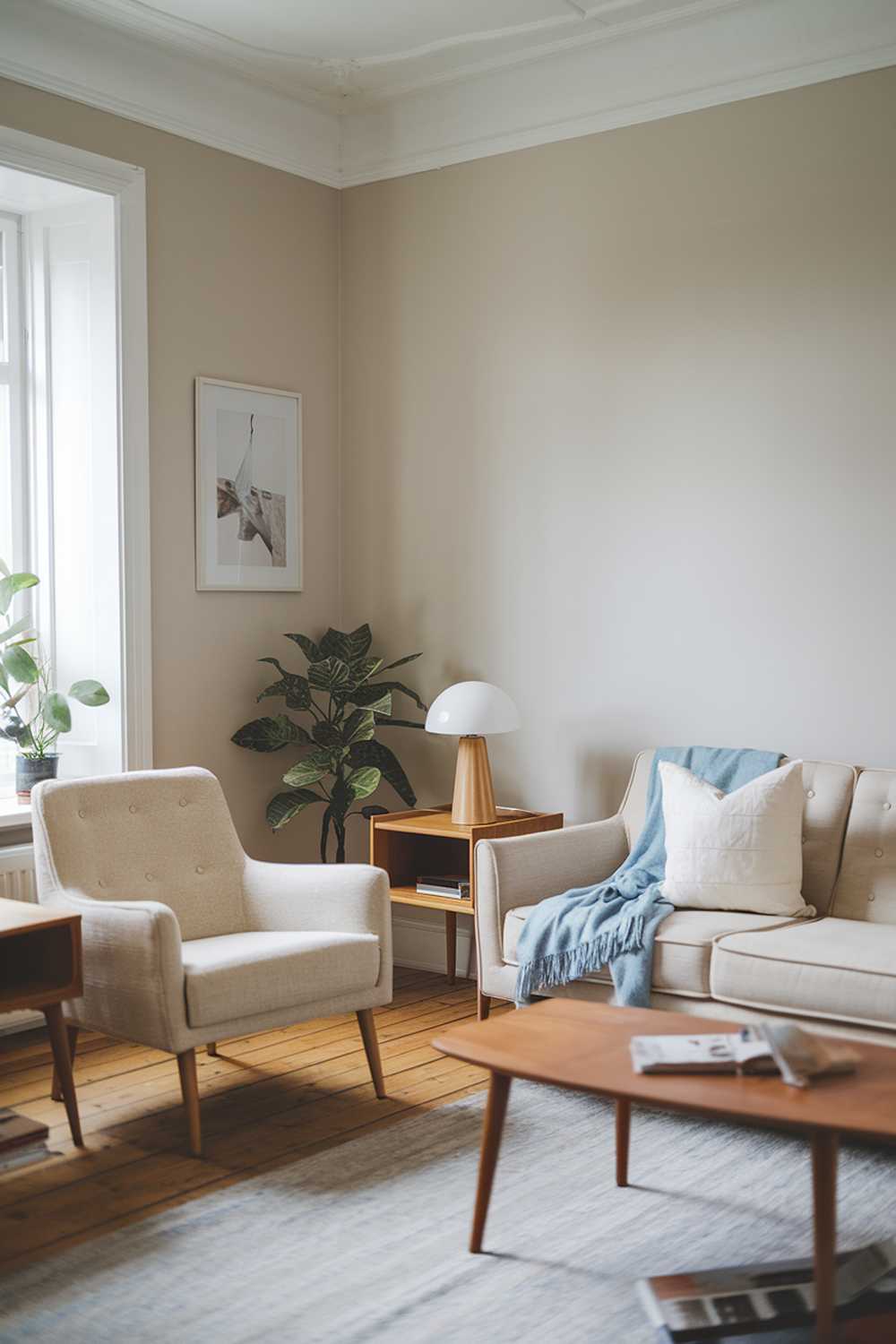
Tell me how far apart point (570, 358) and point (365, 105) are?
122cm

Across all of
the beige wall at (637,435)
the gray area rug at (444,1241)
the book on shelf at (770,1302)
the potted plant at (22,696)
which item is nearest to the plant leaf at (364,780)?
the beige wall at (637,435)

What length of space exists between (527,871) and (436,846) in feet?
3.05

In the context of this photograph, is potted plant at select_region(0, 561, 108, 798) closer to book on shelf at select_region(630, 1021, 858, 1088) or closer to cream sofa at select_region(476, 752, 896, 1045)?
cream sofa at select_region(476, 752, 896, 1045)

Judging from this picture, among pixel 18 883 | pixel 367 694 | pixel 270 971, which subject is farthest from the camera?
pixel 367 694

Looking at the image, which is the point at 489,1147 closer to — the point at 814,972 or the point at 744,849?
the point at 814,972

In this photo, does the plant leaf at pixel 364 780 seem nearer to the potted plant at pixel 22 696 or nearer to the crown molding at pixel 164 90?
the potted plant at pixel 22 696

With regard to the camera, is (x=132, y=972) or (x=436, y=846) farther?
(x=436, y=846)

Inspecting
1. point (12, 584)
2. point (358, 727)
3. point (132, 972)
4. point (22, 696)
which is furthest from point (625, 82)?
point (132, 972)

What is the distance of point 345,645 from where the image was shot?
463 centimetres

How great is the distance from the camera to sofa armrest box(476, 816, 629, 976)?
363cm

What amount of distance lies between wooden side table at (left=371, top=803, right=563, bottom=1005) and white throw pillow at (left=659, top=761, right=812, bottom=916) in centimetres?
75

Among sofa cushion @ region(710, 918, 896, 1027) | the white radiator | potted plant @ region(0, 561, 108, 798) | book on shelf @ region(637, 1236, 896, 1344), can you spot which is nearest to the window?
potted plant @ region(0, 561, 108, 798)

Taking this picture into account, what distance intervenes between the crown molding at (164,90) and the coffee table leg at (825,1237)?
342cm

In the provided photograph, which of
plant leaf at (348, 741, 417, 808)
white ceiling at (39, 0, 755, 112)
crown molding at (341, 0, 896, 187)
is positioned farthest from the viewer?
plant leaf at (348, 741, 417, 808)
